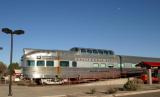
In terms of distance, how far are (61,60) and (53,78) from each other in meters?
2.17

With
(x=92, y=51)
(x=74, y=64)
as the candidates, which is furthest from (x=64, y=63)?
(x=92, y=51)

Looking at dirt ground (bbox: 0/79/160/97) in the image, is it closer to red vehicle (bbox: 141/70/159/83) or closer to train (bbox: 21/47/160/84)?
train (bbox: 21/47/160/84)

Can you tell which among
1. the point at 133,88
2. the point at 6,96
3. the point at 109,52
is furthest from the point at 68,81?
the point at 6,96

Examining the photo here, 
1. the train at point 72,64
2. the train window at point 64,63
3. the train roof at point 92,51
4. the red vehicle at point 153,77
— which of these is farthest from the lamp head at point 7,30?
the red vehicle at point 153,77

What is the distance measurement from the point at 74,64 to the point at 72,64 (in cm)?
29

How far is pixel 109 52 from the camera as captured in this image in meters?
41.6

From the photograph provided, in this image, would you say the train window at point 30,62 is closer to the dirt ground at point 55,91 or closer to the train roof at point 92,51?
the dirt ground at point 55,91

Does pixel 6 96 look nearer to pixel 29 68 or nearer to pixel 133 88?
pixel 133 88

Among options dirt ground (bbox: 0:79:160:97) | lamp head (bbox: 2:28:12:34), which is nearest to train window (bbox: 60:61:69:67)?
dirt ground (bbox: 0:79:160:97)

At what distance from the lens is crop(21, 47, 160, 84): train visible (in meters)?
34.3

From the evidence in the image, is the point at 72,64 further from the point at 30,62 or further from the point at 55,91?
the point at 55,91

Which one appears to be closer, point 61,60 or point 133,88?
point 133,88

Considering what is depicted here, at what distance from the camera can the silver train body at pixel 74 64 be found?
112ft

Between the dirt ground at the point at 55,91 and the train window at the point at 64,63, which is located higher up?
the train window at the point at 64,63
